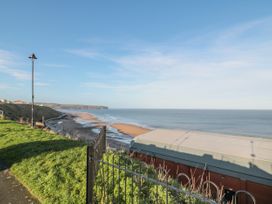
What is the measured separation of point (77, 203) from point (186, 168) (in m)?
4.75

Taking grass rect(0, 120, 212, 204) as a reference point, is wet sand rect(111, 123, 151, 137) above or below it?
below

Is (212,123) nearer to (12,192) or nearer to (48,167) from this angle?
(48,167)

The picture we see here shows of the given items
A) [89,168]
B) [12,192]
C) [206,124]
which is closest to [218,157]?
[89,168]

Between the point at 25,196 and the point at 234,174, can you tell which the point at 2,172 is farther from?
the point at 234,174

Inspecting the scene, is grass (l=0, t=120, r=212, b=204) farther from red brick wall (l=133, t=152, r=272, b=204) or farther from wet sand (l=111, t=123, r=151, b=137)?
wet sand (l=111, t=123, r=151, b=137)

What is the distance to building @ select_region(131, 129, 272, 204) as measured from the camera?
6672 mm

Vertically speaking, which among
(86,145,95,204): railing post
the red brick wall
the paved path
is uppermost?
(86,145,95,204): railing post

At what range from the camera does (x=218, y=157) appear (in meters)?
7.63

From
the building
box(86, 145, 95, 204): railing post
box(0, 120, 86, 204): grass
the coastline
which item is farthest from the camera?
the coastline

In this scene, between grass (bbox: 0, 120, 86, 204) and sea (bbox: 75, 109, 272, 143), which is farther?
sea (bbox: 75, 109, 272, 143)

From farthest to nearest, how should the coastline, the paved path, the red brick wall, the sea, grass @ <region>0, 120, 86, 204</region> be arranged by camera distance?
the sea, the coastline, the red brick wall, grass @ <region>0, 120, 86, 204</region>, the paved path

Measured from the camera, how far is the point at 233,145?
333 inches

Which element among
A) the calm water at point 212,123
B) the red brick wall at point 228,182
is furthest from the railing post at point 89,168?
the calm water at point 212,123

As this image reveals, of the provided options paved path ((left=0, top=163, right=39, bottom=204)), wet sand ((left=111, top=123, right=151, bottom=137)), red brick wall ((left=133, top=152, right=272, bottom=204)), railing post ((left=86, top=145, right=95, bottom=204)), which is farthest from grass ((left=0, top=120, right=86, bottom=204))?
wet sand ((left=111, top=123, right=151, bottom=137))
